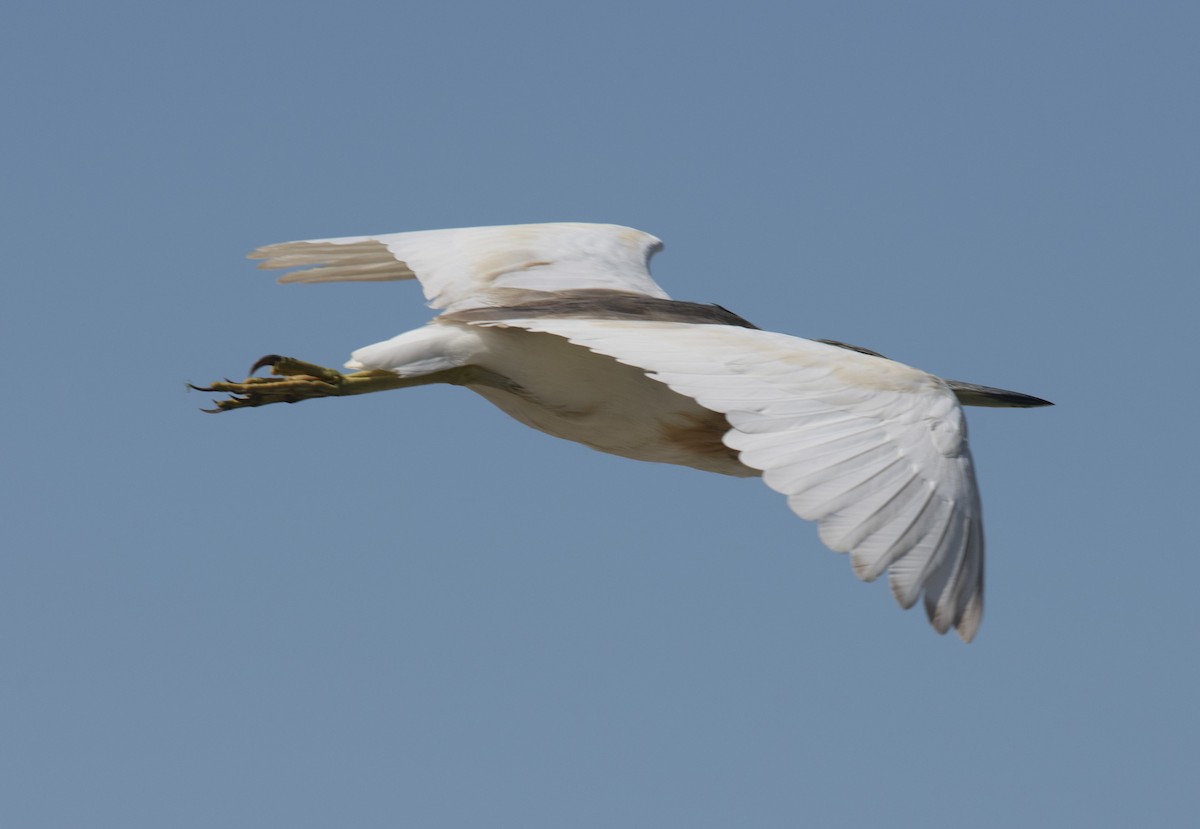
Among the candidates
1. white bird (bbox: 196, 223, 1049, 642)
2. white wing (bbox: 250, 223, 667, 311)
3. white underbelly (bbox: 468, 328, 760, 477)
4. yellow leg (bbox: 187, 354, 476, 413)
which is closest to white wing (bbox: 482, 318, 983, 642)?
white bird (bbox: 196, 223, 1049, 642)

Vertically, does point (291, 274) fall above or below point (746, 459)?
above

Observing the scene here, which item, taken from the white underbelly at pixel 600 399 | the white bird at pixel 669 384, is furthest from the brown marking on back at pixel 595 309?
the white underbelly at pixel 600 399

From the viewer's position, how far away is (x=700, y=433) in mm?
8445

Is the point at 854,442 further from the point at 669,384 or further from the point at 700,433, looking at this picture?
the point at 700,433

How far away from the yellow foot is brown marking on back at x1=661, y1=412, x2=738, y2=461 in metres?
1.28

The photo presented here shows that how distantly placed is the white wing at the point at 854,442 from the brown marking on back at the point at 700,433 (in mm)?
665

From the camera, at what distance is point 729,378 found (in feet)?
23.7

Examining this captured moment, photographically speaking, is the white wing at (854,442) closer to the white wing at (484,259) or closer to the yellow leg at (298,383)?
the yellow leg at (298,383)

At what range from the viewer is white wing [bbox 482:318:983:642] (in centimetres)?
648

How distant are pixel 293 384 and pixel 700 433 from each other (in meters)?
1.89

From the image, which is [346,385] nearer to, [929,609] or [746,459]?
[746,459]

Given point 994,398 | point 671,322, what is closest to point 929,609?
point 671,322

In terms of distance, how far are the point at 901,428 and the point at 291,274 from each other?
469cm

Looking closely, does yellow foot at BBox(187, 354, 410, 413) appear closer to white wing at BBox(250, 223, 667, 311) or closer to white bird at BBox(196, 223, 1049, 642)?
white bird at BBox(196, 223, 1049, 642)
